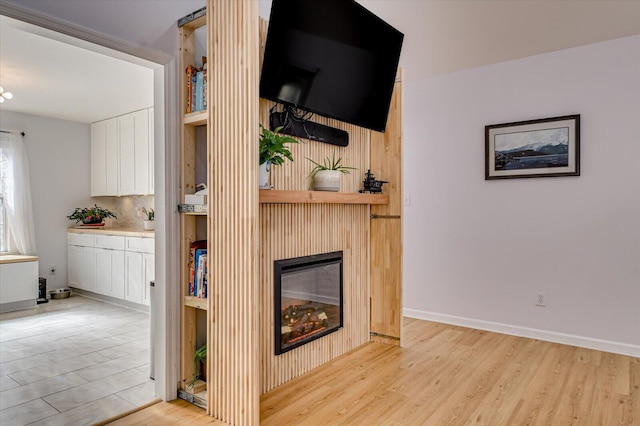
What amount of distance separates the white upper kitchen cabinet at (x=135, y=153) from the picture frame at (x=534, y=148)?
154 inches

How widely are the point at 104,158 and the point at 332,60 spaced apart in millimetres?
4476

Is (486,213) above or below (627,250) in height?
above

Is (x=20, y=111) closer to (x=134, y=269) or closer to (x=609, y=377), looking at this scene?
(x=134, y=269)

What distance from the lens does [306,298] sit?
2.87 metres

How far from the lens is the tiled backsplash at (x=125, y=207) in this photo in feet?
19.1

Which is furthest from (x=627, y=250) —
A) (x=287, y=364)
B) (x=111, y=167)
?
(x=111, y=167)

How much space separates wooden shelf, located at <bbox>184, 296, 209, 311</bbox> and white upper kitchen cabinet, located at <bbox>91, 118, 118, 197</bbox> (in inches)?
151

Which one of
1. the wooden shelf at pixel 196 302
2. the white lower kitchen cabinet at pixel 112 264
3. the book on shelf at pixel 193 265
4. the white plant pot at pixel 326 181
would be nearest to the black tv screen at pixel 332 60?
the white plant pot at pixel 326 181

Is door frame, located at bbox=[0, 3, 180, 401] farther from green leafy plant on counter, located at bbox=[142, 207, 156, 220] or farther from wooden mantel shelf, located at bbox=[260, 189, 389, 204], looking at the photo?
green leafy plant on counter, located at bbox=[142, 207, 156, 220]

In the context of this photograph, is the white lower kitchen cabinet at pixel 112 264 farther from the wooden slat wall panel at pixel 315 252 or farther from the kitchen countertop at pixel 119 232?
the wooden slat wall panel at pixel 315 252

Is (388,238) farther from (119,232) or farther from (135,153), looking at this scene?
(135,153)

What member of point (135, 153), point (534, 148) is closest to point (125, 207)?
point (135, 153)

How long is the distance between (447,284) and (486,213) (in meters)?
0.80

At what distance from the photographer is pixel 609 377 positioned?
280cm
